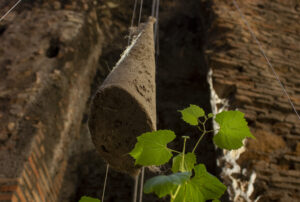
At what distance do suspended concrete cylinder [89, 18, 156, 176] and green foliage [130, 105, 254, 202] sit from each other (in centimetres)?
19

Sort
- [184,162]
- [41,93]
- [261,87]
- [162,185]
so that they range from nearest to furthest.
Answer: [162,185]
[184,162]
[261,87]
[41,93]

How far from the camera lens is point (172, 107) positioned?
3240 mm

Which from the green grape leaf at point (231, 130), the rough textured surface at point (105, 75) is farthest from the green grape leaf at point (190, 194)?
the rough textured surface at point (105, 75)

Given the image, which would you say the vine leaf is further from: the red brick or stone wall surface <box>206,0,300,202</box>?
the red brick

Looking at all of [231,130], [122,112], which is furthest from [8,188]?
[231,130]

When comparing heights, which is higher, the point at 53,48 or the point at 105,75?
the point at 105,75

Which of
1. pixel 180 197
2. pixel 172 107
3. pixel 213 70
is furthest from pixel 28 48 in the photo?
pixel 180 197

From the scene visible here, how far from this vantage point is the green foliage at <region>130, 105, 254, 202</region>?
20.4 inches

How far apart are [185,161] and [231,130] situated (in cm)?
14

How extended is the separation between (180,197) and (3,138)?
1889mm

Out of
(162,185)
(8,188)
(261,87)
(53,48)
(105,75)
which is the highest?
(162,185)

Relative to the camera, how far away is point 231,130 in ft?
2.40

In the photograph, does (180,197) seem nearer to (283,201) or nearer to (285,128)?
(283,201)

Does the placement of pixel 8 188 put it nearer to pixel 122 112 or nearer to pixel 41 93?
pixel 41 93
